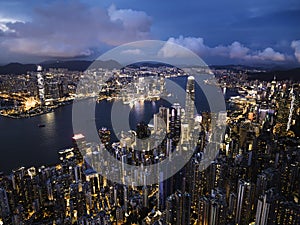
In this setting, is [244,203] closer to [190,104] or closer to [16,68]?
[190,104]

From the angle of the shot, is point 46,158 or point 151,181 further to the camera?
point 46,158

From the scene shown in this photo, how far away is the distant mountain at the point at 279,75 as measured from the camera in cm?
773

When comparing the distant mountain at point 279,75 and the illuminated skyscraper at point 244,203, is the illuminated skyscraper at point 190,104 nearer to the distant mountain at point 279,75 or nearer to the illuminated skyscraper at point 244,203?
the illuminated skyscraper at point 244,203

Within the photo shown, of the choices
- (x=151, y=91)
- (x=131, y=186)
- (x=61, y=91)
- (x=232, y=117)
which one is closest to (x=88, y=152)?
(x=131, y=186)

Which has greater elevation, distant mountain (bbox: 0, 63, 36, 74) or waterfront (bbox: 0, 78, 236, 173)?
distant mountain (bbox: 0, 63, 36, 74)

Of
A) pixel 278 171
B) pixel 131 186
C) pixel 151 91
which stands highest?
pixel 151 91

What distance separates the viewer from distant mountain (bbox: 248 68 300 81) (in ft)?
25.4

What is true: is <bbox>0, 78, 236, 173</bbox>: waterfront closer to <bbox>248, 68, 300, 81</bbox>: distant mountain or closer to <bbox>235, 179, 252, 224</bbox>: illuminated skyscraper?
<bbox>235, 179, 252, 224</bbox>: illuminated skyscraper

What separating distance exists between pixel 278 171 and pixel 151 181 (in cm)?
168

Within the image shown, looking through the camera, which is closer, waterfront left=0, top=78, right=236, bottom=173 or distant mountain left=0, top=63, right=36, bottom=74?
waterfront left=0, top=78, right=236, bottom=173

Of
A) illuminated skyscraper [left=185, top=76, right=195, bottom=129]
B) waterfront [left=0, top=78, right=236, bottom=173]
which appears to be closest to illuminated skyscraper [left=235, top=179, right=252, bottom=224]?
illuminated skyscraper [left=185, top=76, right=195, bottom=129]

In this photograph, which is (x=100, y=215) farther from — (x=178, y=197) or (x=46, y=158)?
(x=46, y=158)

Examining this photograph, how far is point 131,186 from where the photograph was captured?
2840 millimetres

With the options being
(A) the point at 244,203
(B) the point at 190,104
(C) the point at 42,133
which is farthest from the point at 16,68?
(A) the point at 244,203
